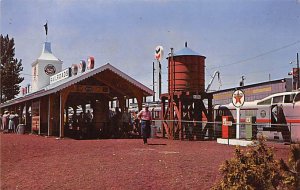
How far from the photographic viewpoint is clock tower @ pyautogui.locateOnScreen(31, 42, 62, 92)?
37.1m

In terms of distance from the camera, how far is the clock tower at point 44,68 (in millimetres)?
37094

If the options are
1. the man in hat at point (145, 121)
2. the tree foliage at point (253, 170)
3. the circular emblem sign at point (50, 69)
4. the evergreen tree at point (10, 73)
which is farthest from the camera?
the evergreen tree at point (10, 73)

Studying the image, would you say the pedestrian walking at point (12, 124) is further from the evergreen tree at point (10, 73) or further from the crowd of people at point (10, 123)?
the evergreen tree at point (10, 73)

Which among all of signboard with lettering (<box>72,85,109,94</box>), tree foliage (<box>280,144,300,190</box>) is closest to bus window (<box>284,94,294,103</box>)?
signboard with lettering (<box>72,85,109,94</box>)

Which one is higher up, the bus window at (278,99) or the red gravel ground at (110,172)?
the bus window at (278,99)

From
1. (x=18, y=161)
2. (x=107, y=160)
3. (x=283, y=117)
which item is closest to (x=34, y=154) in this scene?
(x=18, y=161)

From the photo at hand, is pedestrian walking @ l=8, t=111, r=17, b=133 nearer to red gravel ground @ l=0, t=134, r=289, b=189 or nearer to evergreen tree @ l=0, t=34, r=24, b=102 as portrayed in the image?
evergreen tree @ l=0, t=34, r=24, b=102

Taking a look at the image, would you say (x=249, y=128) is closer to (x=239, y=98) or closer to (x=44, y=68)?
(x=239, y=98)

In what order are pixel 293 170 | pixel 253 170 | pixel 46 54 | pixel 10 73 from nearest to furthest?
pixel 253 170
pixel 293 170
pixel 46 54
pixel 10 73

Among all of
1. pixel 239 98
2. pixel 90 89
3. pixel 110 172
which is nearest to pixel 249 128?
pixel 239 98

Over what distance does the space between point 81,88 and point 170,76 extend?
4.71m

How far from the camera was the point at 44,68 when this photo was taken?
37.2 metres

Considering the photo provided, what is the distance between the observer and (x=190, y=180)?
710 cm

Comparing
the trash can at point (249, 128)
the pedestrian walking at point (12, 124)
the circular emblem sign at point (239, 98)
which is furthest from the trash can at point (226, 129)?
the pedestrian walking at point (12, 124)
